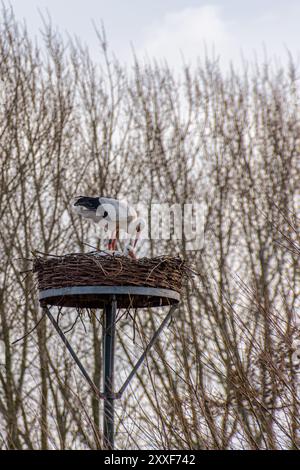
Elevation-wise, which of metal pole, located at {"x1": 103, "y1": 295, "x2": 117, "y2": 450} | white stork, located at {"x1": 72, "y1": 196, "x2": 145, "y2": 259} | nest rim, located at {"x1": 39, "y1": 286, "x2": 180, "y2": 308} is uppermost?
white stork, located at {"x1": 72, "y1": 196, "x2": 145, "y2": 259}

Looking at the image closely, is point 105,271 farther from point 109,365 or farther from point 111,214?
point 111,214

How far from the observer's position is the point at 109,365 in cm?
496

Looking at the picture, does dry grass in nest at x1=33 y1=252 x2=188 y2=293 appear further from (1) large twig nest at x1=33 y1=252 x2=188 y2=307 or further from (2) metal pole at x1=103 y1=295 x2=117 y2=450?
(2) metal pole at x1=103 y1=295 x2=117 y2=450

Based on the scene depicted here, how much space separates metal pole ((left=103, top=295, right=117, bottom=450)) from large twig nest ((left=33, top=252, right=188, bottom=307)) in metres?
0.15

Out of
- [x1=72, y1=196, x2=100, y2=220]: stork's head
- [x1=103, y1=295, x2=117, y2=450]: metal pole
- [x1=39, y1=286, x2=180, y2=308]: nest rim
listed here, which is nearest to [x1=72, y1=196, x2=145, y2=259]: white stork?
[x1=72, y1=196, x2=100, y2=220]: stork's head

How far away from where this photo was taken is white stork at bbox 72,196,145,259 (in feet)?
19.8

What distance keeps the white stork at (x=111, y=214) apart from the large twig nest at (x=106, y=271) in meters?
1.09

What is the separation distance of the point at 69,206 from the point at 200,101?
2490 millimetres

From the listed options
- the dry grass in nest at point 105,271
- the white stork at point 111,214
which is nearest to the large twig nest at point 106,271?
the dry grass in nest at point 105,271

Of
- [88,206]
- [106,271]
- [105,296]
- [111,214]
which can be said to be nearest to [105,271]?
[106,271]

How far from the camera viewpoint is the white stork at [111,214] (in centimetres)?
604

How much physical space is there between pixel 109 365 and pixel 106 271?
1.88 ft

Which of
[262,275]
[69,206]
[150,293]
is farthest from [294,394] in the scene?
[69,206]

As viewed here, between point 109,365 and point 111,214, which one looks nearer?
point 109,365
